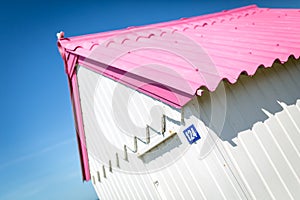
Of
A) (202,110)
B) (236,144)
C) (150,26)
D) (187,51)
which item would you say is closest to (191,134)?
(202,110)

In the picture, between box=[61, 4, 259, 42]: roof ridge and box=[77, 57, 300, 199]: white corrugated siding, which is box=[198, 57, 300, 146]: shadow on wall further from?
box=[61, 4, 259, 42]: roof ridge

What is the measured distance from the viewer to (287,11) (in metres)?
6.18

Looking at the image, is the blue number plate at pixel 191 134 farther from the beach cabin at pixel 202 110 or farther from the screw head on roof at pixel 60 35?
the screw head on roof at pixel 60 35

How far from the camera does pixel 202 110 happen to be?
2.81 metres

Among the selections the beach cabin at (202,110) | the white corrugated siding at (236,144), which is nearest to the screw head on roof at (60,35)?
the beach cabin at (202,110)

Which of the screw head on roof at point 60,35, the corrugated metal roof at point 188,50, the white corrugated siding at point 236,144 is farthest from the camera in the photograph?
the screw head on roof at point 60,35

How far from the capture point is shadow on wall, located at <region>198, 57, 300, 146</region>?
2812mm

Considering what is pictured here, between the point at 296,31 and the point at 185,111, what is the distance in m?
2.47

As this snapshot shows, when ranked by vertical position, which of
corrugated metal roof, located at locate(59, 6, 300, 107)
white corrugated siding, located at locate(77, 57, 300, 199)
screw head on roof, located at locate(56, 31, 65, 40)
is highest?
screw head on roof, located at locate(56, 31, 65, 40)

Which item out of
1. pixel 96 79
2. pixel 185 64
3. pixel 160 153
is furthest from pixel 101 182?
pixel 185 64

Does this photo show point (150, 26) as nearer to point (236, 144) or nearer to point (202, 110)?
point (202, 110)

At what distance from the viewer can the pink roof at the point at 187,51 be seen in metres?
2.86

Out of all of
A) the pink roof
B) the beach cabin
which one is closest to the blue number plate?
the beach cabin

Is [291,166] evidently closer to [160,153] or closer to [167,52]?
[160,153]
